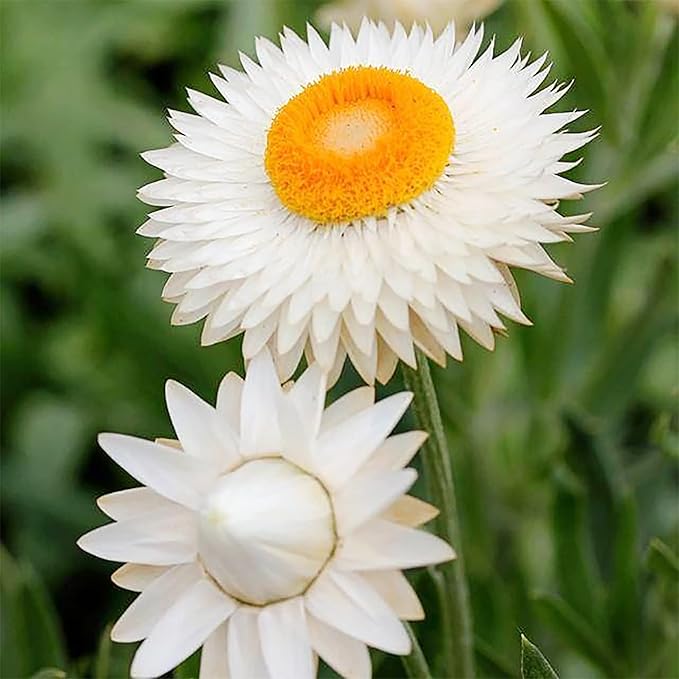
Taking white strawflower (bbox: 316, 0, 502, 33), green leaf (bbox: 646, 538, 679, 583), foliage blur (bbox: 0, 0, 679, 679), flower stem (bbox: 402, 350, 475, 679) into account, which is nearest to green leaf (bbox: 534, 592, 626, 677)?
foliage blur (bbox: 0, 0, 679, 679)

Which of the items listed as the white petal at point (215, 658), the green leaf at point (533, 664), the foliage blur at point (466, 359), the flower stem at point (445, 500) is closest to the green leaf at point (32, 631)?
the foliage blur at point (466, 359)

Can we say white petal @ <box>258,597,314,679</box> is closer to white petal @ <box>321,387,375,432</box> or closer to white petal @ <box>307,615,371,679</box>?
white petal @ <box>307,615,371,679</box>

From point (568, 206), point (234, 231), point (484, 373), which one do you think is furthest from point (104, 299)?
point (234, 231)

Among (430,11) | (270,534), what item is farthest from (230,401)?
(430,11)

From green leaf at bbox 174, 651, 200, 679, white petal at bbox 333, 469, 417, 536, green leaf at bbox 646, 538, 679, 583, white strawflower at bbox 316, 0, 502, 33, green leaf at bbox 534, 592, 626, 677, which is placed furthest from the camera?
white strawflower at bbox 316, 0, 502, 33

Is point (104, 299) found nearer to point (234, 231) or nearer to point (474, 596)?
point (474, 596)

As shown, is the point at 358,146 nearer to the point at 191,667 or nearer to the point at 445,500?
the point at 445,500
